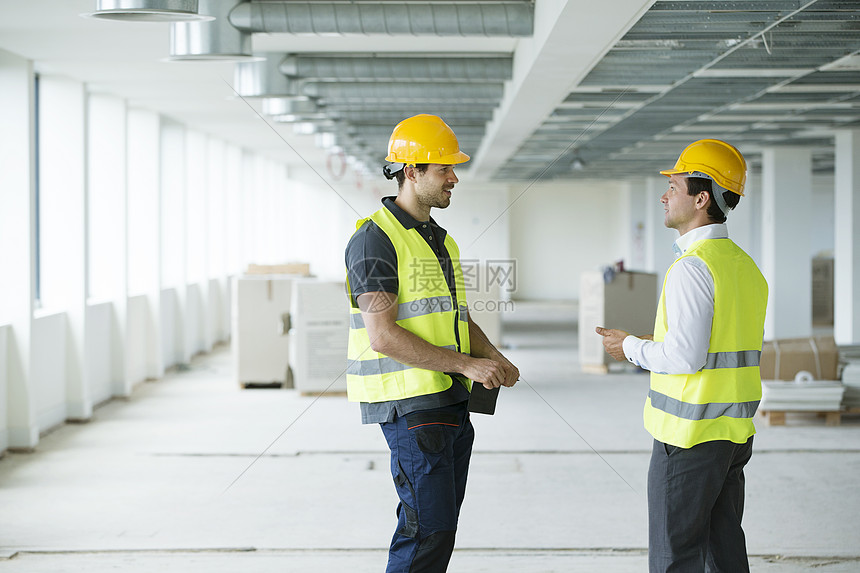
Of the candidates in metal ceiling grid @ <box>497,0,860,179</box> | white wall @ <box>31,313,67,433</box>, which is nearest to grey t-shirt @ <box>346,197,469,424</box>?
metal ceiling grid @ <box>497,0,860,179</box>

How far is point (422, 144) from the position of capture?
7.72ft

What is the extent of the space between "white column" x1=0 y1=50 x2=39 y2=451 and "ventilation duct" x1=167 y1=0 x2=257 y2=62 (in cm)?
173

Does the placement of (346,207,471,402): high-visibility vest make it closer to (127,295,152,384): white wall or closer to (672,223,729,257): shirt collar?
(672,223,729,257): shirt collar

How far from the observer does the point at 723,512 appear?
2.32 metres

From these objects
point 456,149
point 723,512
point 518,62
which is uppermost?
point 518,62

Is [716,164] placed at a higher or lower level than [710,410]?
higher

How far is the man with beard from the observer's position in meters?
2.25

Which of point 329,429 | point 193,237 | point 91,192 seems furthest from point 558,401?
point 193,237

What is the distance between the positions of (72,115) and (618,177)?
1209cm

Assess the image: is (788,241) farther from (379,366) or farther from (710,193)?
(379,366)

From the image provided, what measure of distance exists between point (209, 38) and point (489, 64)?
2354 mm

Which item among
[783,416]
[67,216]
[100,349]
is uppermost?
[67,216]

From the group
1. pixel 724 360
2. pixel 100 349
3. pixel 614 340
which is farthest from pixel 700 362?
pixel 100 349

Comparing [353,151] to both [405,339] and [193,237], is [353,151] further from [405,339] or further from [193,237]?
[405,339]
